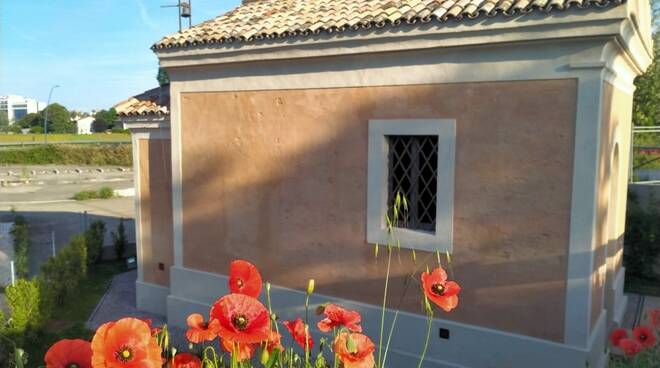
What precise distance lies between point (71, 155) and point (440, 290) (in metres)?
51.7

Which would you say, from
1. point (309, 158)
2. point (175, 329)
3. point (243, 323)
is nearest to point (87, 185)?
point (175, 329)

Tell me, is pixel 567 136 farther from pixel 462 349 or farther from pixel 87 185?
pixel 87 185

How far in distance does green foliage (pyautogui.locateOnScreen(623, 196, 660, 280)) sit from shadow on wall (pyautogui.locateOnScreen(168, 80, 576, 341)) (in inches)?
257

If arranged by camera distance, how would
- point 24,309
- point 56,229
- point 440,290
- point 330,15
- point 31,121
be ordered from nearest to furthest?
point 440,290
point 330,15
point 24,309
point 56,229
point 31,121

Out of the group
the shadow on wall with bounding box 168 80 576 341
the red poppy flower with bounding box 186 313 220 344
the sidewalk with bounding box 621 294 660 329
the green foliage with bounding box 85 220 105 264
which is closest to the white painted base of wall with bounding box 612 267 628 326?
the sidewalk with bounding box 621 294 660 329

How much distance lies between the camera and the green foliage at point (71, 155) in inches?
1880

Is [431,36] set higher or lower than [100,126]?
lower

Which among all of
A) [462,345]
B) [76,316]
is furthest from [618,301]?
[76,316]

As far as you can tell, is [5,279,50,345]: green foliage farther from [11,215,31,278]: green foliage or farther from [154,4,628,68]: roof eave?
[154,4,628,68]: roof eave

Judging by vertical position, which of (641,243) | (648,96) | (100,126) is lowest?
(641,243)

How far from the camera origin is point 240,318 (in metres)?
1.99

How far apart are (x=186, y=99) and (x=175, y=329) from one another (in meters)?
3.62

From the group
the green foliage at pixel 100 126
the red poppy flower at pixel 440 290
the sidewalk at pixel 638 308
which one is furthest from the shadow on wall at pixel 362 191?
the green foliage at pixel 100 126

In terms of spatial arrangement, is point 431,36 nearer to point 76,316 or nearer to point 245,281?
→ point 245,281
